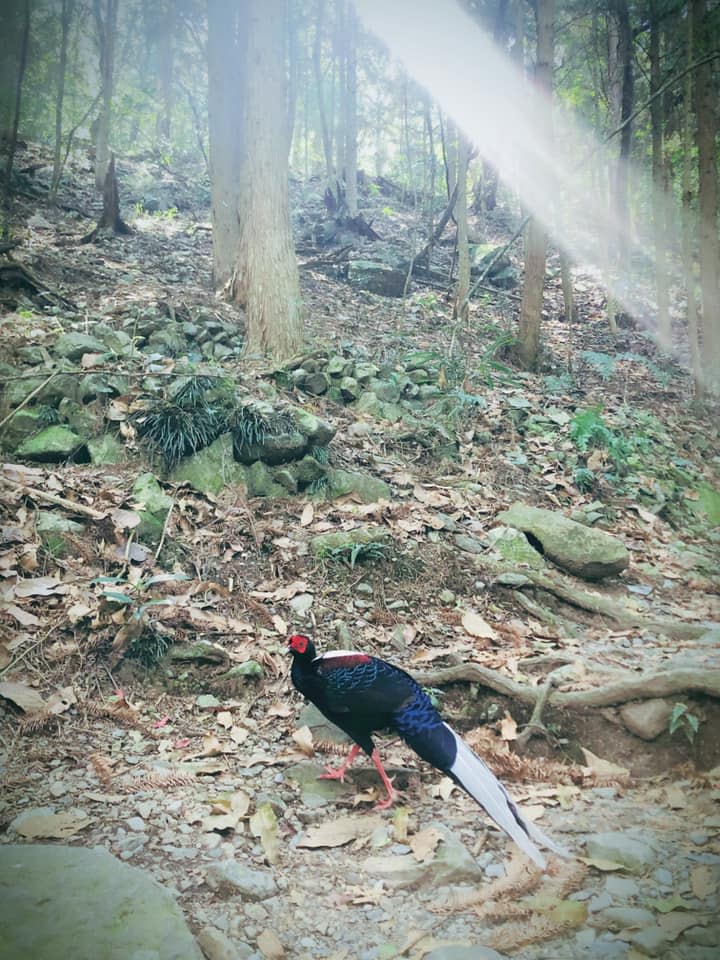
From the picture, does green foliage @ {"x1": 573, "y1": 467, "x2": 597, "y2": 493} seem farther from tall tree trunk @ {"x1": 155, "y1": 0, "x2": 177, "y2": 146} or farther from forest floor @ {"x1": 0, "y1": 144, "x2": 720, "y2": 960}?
tall tree trunk @ {"x1": 155, "y1": 0, "x2": 177, "y2": 146}

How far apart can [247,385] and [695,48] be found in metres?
7.02

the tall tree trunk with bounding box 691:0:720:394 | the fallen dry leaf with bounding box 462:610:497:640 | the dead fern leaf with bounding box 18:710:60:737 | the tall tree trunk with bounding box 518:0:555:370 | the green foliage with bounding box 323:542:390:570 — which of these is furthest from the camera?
the tall tree trunk with bounding box 518:0:555:370

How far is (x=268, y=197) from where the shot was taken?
7.11m

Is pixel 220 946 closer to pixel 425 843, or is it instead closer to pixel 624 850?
pixel 425 843

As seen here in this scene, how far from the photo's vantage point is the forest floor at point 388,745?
1.93 metres

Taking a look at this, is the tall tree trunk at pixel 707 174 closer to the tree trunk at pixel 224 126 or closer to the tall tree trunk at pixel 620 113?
the tall tree trunk at pixel 620 113

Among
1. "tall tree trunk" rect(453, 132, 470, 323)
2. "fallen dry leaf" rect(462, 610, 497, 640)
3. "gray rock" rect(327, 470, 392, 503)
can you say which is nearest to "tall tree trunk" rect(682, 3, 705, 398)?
"tall tree trunk" rect(453, 132, 470, 323)

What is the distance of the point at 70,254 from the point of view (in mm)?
9336

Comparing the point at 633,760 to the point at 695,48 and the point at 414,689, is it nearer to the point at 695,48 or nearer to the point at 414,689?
the point at 414,689

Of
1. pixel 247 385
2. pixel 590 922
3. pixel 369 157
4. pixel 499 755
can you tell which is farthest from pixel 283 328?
pixel 369 157

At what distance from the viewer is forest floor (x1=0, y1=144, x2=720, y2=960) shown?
1.93 m

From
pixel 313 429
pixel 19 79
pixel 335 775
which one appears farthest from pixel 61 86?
pixel 335 775

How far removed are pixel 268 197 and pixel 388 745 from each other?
6147 millimetres

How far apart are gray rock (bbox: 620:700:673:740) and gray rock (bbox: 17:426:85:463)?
4.01 metres
